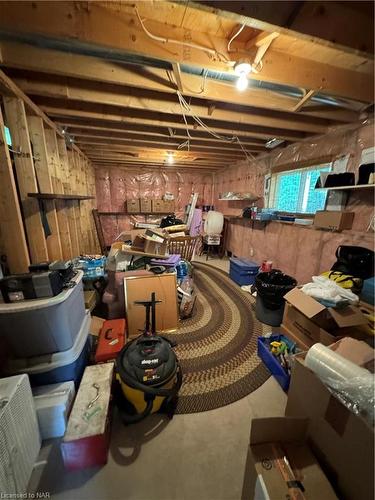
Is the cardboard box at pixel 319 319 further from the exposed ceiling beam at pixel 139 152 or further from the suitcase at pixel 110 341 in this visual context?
the exposed ceiling beam at pixel 139 152

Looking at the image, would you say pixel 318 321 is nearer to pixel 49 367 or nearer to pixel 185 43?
pixel 49 367

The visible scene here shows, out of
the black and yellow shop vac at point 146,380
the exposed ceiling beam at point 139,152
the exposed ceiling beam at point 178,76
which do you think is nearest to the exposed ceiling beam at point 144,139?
the exposed ceiling beam at point 139,152

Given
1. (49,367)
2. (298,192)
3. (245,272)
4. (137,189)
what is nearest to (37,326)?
(49,367)

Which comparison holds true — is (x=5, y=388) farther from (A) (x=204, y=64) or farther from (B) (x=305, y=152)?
(B) (x=305, y=152)

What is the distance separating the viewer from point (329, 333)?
159 cm

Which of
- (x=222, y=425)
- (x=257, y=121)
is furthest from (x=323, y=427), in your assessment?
(x=257, y=121)

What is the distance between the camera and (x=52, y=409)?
1148 millimetres

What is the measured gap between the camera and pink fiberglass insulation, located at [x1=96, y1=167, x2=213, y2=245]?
5664 millimetres

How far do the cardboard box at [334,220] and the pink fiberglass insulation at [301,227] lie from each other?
6 cm

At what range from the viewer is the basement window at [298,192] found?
274cm

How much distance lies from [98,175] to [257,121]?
4743mm

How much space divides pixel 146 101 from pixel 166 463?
113 inches

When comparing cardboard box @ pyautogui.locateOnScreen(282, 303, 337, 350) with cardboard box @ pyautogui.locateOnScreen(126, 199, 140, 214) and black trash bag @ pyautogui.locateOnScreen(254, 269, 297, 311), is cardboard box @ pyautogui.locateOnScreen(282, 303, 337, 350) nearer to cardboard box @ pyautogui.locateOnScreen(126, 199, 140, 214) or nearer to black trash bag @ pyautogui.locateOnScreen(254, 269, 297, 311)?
black trash bag @ pyautogui.locateOnScreen(254, 269, 297, 311)

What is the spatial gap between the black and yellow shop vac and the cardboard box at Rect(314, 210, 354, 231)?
87.4 inches
